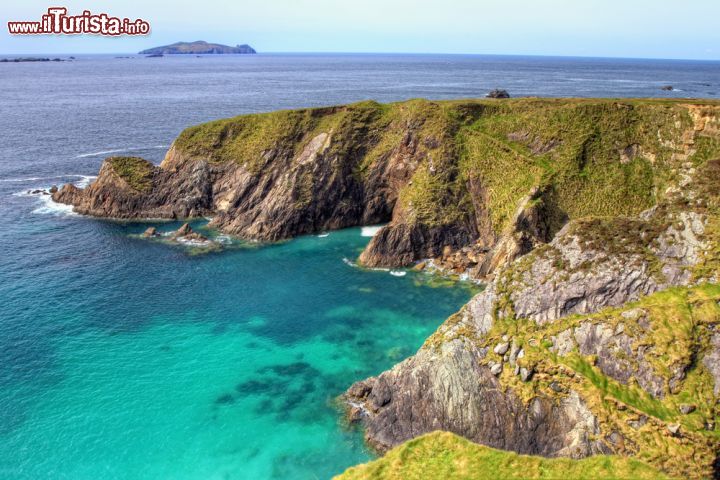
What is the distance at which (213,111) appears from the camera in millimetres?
175500

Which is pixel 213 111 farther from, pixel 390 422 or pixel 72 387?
pixel 390 422

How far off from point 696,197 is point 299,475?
4100 cm

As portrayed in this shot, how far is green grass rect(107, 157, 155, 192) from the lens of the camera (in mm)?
95312

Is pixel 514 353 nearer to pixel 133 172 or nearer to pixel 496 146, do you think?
pixel 496 146

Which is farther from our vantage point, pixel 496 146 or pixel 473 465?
pixel 496 146

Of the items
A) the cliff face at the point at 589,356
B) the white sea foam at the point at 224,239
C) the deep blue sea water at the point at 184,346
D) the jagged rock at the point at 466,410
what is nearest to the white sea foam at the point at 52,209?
the deep blue sea water at the point at 184,346

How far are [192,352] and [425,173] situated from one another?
50.3 meters

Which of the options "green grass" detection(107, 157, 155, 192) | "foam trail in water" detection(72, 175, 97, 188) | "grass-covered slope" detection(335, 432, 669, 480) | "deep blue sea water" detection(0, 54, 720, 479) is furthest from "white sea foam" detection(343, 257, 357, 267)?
"foam trail in water" detection(72, 175, 97, 188)

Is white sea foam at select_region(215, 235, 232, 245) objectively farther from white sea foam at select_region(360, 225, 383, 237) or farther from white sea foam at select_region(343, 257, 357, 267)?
white sea foam at select_region(360, 225, 383, 237)

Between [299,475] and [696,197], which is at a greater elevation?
[696,197]

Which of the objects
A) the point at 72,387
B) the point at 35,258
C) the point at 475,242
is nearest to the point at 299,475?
the point at 72,387

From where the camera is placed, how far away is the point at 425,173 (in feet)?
280

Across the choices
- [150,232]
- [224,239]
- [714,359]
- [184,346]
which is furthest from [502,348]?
[150,232]

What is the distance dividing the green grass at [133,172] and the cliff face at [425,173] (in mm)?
514
